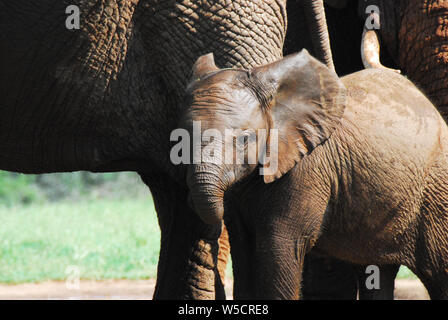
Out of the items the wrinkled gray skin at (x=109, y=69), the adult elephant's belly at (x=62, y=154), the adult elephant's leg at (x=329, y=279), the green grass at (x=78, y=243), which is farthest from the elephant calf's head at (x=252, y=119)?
the green grass at (x=78, y=243)

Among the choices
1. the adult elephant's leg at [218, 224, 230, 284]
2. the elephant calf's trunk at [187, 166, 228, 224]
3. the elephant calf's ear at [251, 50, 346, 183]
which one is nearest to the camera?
the elephant calf's trunk at [187, 166, 228, 224]

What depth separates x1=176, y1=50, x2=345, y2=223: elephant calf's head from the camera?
3742 millimetres

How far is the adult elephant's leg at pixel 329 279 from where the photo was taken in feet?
17.1

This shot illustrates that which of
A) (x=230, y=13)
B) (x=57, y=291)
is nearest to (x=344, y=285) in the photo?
(x=230, y=13)

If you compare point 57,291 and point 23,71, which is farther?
point 57,291

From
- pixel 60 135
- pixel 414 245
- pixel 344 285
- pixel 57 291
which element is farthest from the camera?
pixel 57 291

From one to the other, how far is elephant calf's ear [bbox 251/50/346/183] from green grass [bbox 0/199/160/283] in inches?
145

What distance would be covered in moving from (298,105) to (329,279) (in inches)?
58.7

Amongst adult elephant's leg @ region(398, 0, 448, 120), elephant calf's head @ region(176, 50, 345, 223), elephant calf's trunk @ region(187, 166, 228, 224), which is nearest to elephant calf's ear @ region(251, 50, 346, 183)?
elephant calf's head @ region(176, 50, 345, 223)

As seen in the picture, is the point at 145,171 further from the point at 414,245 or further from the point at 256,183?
the point at 414,245

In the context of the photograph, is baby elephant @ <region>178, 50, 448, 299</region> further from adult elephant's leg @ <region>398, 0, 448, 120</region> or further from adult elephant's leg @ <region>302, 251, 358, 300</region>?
adult elephant's leg @ <region>302, 251, 358, 300</region>

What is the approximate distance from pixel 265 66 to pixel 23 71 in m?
1.18

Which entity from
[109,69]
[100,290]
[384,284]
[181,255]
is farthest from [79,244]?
[384,284]

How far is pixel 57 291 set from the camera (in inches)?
274
